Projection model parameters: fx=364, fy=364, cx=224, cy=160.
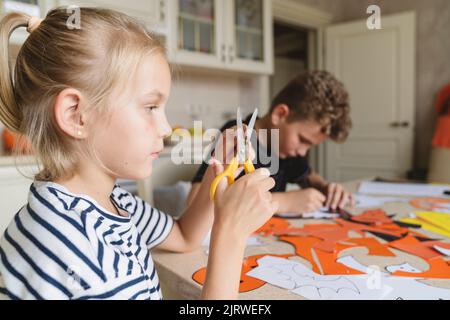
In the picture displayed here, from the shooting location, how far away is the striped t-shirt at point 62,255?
0.44 metres

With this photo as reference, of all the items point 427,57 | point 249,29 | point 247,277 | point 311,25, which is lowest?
point 247,277

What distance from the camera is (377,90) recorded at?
340 centimetres

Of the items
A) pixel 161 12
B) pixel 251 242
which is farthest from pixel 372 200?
pixel 161 12

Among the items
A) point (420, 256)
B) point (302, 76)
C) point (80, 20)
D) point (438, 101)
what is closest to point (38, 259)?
point (80, 20)

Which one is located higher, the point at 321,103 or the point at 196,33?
the point at 196,33

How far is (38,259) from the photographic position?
0.44m

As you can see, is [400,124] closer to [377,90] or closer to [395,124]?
[395,124]

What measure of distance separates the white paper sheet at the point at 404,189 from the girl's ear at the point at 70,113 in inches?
43.4

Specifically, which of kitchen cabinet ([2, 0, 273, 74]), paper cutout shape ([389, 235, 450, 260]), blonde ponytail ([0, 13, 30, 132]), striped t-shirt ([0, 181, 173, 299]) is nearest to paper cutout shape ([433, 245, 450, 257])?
paper cutout shape ([389, 235, 450, 260])

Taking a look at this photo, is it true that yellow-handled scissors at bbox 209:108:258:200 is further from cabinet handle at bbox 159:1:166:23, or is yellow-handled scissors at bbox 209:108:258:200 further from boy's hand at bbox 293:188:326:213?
cabinet handle at bbox 159:1:166:23

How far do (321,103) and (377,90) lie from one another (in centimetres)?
250

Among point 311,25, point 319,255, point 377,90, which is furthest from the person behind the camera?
point 311,25

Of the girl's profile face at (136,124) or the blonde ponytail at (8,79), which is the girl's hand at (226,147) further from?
the blonde ponytail at (8,79)

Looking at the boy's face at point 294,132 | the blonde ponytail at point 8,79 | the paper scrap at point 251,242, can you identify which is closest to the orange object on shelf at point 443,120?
the boy's face at point 294,132
